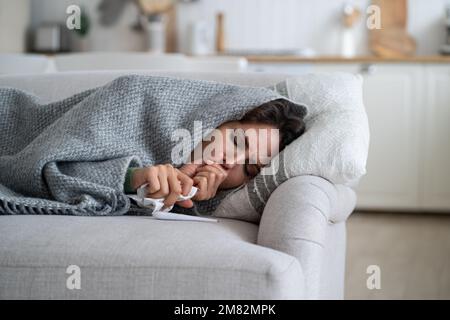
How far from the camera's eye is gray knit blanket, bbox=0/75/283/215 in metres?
1.68

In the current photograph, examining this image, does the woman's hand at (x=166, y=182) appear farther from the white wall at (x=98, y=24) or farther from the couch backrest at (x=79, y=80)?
the white wall at (x=98, y=24)

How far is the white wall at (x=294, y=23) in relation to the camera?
15.3 feet

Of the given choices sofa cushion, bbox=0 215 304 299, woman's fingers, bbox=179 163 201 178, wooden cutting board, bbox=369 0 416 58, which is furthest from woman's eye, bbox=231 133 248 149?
wooden cutting board, bbox=369 0 416 58

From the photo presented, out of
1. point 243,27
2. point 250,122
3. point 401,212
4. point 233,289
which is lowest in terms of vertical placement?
point 401,212

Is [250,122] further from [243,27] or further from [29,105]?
[243,27]

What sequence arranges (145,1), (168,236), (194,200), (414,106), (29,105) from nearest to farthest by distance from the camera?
(168,236) < (194,200) < (29,105) < (414,106) < (145,1)

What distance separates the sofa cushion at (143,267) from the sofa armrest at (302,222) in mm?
74

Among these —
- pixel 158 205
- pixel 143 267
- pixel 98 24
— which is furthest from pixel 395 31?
pixel 143 267

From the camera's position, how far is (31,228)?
4.74 feet

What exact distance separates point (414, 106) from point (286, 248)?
310cm

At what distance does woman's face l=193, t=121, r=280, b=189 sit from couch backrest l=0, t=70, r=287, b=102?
234mm

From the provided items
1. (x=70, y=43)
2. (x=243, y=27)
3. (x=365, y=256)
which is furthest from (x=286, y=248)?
(x=70, y=43)

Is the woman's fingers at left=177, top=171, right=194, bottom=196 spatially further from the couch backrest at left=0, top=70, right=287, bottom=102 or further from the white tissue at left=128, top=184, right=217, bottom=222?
the couch backrest at left=0, top=70, right=287, bottom=102

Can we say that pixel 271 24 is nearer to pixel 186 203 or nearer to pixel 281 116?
pixel 281 116
